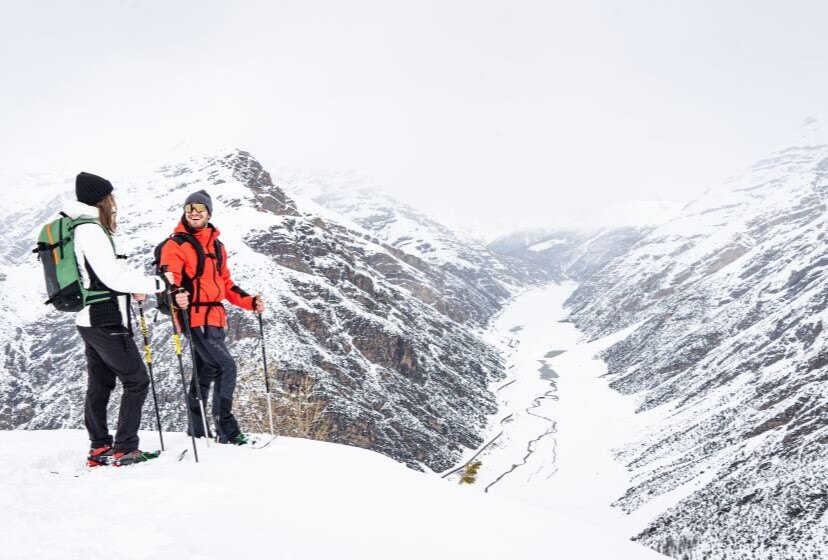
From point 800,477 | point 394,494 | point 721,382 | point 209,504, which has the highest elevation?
point 209,504

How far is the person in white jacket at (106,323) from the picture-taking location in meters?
6.97

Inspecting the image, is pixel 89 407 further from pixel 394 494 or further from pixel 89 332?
pixel 394 494

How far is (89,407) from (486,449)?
126m

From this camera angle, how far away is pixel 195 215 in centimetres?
864

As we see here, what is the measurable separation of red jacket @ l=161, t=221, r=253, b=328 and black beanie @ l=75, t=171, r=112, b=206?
131 cm

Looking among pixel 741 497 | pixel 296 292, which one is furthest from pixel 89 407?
pixel 296 292

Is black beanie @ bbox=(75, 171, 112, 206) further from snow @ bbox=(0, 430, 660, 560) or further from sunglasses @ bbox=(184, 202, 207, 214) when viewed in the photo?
snow @ bbox=(0, 430, 660, 560)

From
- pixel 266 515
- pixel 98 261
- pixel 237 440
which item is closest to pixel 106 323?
pixel 98 261

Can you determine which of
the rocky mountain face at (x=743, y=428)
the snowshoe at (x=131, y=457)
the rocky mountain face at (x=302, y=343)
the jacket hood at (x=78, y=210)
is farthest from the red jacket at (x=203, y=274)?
the rocky mountain face at (x=302, y=343)

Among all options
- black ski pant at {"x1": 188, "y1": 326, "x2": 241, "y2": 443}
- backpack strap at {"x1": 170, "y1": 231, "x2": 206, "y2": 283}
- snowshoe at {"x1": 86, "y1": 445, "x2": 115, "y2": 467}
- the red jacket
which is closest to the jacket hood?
the red jacket

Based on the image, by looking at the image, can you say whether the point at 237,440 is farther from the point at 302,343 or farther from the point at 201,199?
the point at 302,343

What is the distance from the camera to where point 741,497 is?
7412cm

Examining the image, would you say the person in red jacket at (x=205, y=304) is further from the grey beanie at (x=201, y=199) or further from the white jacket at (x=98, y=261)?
the white jacket at (x=98, y=261)

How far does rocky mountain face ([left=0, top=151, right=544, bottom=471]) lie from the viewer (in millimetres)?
103688
